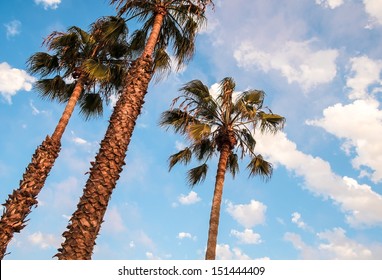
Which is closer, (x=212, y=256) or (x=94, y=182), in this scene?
(x=94, y=182)

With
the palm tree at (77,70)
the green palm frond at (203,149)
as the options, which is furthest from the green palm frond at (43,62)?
the green palm frond at (203,149)

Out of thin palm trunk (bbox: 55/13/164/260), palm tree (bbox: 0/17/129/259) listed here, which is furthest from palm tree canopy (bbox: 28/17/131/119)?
thin palm trunk (bbox: 55/13/164/260)

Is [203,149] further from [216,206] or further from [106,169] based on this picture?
[106,169]

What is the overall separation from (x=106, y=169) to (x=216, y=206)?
6286 millimetres

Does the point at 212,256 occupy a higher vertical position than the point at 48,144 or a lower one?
lower

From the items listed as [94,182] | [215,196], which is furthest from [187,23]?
[94,182]

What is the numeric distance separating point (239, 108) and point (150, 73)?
588 cm

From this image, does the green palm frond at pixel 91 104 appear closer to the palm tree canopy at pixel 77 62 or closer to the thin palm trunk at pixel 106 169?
the palm tree canopy at pixel 77 62

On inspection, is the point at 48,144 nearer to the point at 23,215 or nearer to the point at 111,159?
the point at 23,215

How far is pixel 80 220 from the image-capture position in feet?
21.0

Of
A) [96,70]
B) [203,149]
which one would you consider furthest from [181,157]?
[96,70]

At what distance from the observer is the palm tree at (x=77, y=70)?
11658 millimetres

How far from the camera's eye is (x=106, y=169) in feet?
23.0

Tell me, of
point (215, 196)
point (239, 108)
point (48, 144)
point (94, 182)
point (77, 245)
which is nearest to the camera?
point (77, 245)
